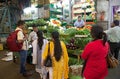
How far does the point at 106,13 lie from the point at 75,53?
4.86m

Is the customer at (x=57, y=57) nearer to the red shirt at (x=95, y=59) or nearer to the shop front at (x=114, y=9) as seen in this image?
the red shirt at (x=95, y=59)

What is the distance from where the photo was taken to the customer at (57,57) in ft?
17.6

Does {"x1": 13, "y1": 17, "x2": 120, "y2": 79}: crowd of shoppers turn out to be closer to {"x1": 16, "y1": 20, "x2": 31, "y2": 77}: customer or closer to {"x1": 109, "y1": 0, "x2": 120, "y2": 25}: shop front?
{"x1": 16, "y1": 20, "x2": 31, "y2": 77}: customer

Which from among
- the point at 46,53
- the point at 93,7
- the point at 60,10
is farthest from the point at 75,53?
the point at 60,10

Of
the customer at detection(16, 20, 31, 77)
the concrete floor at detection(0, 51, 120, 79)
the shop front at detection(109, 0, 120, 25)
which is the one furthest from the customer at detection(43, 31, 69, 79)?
the shop front at detection(109, 0, 120, 25)

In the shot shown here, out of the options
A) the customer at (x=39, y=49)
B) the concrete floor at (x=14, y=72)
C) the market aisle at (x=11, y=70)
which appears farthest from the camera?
the market aisle at (x=11, y=70)

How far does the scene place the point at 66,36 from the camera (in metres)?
8.73

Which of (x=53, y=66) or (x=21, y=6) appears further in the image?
(x=21, y=6)

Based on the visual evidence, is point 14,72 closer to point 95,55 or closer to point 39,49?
point 39,49

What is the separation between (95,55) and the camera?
13.2 feet

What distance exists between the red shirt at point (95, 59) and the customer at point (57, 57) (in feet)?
4.37

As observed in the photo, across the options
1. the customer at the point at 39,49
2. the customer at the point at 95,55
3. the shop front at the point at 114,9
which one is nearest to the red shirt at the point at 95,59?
the customer at the point at 95,55

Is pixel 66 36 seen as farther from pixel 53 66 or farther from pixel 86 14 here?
pixel 86 14

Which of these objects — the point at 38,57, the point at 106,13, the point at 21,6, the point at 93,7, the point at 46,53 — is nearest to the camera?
the point at 46,53
